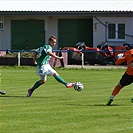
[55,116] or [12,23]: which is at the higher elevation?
[12,23]

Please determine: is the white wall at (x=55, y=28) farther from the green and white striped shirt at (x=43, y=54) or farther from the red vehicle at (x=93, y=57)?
the green and white striped shirt at (x=43, y=54)

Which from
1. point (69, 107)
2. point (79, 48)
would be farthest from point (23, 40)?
point (69, 107)

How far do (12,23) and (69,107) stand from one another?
2775cm

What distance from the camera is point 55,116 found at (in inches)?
480

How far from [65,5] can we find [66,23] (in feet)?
5.46

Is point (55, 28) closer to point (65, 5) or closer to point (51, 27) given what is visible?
point (51, 27)

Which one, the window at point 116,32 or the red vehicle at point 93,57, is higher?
the window at point 116,32

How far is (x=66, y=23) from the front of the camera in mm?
40219

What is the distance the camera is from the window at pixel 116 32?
39281 mm

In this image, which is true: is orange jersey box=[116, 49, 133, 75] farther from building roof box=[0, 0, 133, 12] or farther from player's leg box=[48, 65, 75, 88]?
building roof box=[0, 0, 133, 12]

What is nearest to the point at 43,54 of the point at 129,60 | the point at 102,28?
the point at 129,60

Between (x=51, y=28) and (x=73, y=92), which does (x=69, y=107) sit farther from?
(x=51, y=28)

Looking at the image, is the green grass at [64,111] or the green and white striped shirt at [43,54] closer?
the green grass at [64,111]

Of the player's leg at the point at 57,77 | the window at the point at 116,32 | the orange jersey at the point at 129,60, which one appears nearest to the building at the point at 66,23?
the window at the point at 116,32
